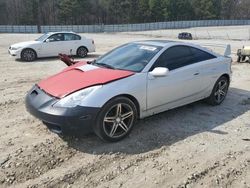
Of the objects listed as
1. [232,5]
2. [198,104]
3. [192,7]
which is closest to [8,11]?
[192,7]

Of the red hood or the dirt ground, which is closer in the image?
the dirt ground

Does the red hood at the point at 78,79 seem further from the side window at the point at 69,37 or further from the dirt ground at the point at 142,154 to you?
the side window at the point at 69,37

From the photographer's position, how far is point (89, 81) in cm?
473

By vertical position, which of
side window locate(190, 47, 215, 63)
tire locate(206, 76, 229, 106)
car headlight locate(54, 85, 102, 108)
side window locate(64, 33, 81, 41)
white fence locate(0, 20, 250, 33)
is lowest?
Answer: white fence locate(0, 20, 250, 33)

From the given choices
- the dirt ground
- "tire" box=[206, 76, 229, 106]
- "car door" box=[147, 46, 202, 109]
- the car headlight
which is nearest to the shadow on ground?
the dirt ground

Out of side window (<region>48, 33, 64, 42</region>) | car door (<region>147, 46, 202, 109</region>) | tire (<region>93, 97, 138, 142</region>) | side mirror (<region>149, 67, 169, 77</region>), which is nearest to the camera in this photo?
tire (<region>93, 97, 138, 142</region>)

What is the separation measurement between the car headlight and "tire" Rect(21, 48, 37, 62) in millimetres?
10236

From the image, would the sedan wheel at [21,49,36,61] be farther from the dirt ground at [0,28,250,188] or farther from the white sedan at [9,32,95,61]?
the dirt ground at [0,28,250,188]

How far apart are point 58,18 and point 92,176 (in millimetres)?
86587

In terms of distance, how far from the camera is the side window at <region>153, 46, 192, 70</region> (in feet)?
18.0

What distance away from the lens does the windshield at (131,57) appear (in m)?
5.29

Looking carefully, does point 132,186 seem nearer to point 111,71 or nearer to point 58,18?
point 111,71

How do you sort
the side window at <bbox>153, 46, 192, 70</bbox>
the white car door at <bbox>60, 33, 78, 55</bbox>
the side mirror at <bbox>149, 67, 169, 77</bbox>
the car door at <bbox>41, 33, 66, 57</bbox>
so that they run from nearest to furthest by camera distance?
the side mirror at <bbox>149, 67, 169, 77</bbox> → the side window at <bbox>153, 46, 192, 70</bbox> → the car door at <bbox>41, 33, 66, 57</bbox> → the white car door at <bbox>60, 33, 78, 55</bbox>

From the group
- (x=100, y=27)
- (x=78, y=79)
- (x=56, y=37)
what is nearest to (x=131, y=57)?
(x=78, y=79)
